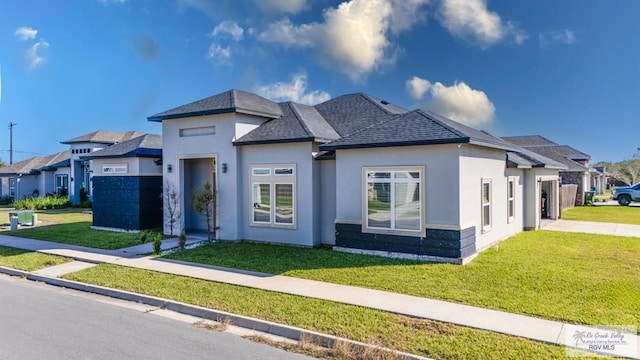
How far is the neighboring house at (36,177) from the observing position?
35031 mm

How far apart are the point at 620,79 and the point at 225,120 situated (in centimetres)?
2657

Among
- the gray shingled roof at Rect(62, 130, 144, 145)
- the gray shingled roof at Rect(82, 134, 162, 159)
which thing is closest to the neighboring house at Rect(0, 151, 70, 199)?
the gray shingled roof at Rect(62, 130, 144, 145)

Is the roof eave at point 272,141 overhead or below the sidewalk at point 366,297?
overhead

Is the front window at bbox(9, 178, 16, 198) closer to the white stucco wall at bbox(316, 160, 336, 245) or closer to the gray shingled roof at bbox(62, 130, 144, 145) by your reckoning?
the gray shingled roof at bbox(62, 130, 144, 145)

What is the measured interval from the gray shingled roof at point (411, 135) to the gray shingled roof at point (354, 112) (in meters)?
2.75

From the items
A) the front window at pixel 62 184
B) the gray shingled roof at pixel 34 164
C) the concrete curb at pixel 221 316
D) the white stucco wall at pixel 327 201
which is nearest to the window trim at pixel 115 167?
the concrete curb at pixel 221 316

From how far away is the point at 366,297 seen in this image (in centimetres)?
771

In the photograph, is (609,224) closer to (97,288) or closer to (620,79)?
(620,79)

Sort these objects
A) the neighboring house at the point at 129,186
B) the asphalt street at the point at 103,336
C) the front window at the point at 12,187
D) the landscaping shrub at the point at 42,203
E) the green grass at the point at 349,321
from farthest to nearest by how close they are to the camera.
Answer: the front window at the point at 12,187 < the landscaping shrub at the point at 42,203 < the neighboring house at the point at 129,186 < the asphalt street at the point at 103,336 < the green grass at the point at 349,321

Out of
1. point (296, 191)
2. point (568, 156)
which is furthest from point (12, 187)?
point (568, 156)

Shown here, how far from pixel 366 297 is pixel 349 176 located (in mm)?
4996

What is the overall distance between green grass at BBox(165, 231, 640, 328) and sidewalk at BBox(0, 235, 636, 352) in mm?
359

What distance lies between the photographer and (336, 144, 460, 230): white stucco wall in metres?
10.5

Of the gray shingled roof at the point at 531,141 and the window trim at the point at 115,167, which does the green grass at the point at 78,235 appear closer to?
the window trim at the point at 115,167
